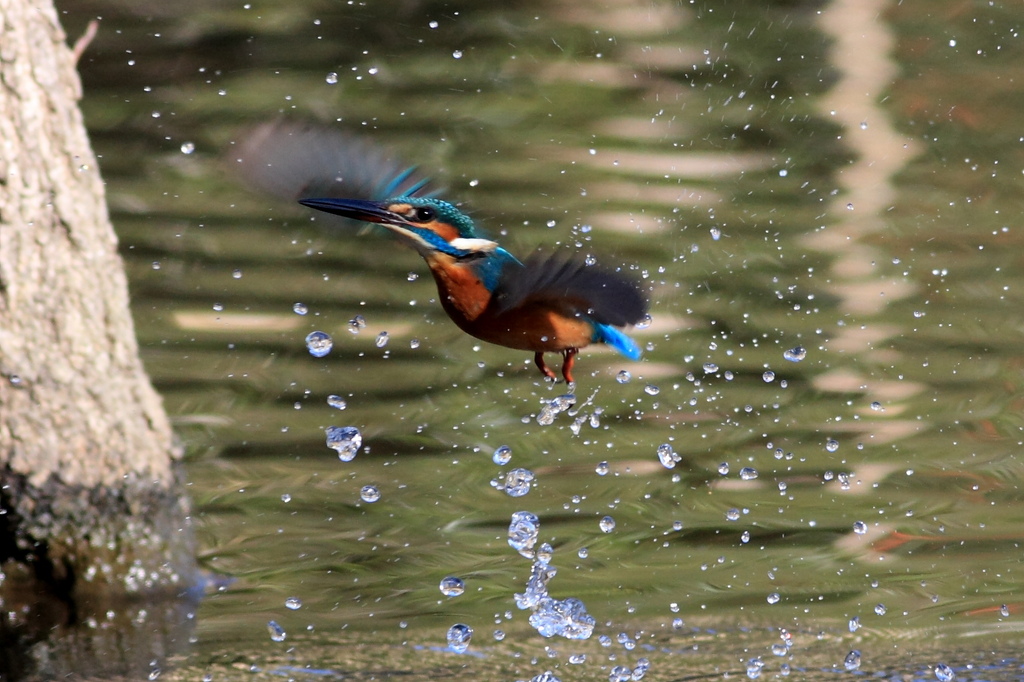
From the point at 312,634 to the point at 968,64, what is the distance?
19.4ft

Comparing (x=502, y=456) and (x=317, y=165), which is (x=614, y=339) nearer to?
(x=317, y=165)

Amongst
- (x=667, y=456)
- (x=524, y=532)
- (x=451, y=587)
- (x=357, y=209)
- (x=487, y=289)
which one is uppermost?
(x=667, y=456)

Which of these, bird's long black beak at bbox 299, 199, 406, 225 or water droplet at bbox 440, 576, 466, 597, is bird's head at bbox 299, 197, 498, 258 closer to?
bird's long black beak at bbox 299, 199, 406, 225

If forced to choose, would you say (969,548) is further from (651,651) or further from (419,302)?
(419,302)

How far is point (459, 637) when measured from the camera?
3.23 metres

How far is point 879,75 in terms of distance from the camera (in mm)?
7531

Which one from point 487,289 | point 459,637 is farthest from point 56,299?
point 487,289

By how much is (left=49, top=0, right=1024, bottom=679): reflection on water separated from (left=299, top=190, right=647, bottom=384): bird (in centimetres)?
8

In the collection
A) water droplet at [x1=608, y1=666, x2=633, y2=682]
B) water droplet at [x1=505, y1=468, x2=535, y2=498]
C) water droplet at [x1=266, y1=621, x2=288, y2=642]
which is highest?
water droplet at [x1=505, y1=468, x2=535, y2=498]

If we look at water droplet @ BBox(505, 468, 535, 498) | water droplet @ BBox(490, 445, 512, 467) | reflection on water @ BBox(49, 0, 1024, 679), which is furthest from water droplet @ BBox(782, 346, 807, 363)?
water droplet @ BBox(505, 468, 535, 498)

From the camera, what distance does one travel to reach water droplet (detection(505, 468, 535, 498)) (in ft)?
12.8

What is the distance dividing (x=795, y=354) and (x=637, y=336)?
58 cm

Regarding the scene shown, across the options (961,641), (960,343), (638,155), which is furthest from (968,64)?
(961,641)

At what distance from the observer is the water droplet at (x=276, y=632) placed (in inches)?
128
